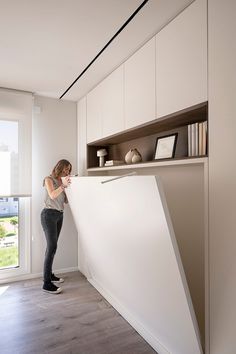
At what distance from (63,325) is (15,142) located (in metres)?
2.02

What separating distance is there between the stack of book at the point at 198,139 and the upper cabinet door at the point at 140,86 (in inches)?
13.6

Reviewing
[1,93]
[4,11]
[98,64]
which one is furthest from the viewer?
[1,93]

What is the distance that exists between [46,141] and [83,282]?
5.96ft

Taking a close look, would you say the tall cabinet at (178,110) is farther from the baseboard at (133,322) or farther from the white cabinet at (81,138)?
the white cabinet at (81,138)

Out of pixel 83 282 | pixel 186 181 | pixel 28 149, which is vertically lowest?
pixel 83 282

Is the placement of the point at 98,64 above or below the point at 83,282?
above

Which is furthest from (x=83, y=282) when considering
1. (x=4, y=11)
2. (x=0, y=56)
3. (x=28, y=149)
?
(x=4, y=11)

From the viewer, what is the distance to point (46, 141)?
3.15 meters

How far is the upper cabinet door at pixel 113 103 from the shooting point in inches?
85.8

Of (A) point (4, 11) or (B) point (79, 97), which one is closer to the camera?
(A) point (4, 11)

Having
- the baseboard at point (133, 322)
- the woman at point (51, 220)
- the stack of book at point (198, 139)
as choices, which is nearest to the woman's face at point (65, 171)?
the woman at point (51, 220)

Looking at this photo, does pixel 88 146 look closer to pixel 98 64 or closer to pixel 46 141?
pixel 46 141

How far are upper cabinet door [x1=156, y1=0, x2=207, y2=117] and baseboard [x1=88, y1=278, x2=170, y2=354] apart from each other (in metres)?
1.63

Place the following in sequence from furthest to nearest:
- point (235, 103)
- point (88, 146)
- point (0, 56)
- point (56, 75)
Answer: point (88, 146) → point (56, 75) → point (0, 56) → point (235, 103)
